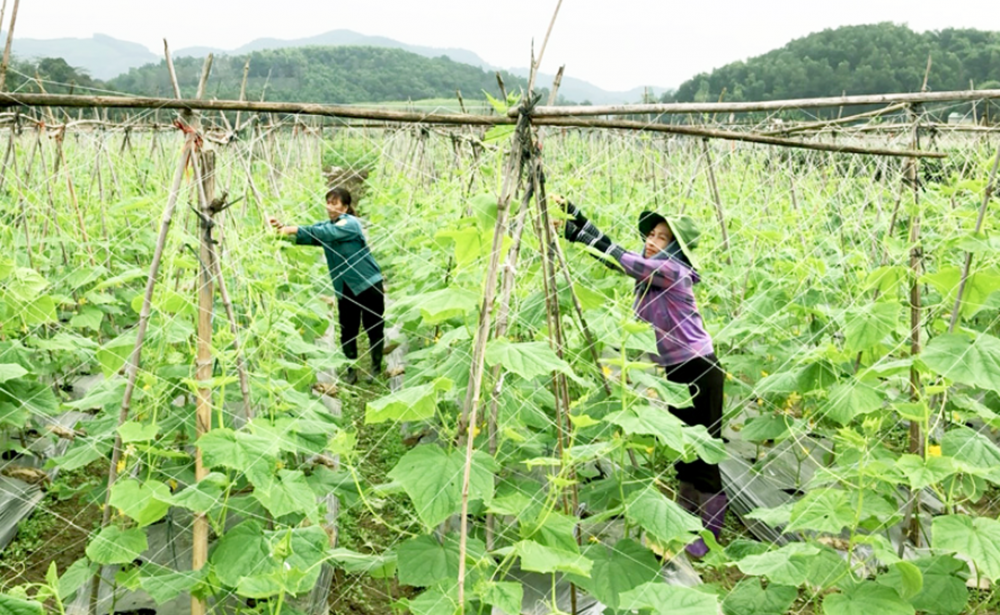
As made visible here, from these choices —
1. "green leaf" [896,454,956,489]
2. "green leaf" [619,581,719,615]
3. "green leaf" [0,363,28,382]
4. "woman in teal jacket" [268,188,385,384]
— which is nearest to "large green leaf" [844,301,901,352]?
"green leaf" [896,454,956,489]

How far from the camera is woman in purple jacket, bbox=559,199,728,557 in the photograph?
12.0 feet

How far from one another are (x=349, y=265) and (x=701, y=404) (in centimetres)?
305

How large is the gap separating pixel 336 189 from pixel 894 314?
4.07m

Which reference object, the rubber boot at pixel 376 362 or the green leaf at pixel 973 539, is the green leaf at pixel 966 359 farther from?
the rubber boot at pixel 376 362

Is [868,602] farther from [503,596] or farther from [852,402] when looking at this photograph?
[503,596]

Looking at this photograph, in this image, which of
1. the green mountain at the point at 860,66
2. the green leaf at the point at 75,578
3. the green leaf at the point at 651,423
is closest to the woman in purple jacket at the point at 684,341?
the green leaf at the point at 651,423

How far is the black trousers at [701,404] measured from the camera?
379 centimetres

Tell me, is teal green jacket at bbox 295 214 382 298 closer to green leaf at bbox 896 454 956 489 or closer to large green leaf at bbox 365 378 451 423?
large green leaf at bbox 365 378 451 423

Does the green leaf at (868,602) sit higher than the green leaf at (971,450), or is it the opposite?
the green leaf at (971,450)

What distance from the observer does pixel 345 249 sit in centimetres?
604

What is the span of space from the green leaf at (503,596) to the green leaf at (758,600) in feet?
2.63

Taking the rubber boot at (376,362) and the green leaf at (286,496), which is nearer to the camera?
the green leaf at (286,496)

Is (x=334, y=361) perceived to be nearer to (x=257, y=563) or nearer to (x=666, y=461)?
(x=257, y=563)

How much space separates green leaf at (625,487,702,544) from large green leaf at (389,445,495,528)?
1.76 ft
